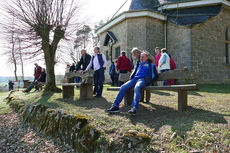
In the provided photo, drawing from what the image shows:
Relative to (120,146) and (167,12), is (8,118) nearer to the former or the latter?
(120,146)

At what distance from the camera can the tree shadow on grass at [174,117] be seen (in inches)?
121

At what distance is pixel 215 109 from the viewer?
13.3 feet

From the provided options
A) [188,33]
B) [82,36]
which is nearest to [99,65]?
[82,36]

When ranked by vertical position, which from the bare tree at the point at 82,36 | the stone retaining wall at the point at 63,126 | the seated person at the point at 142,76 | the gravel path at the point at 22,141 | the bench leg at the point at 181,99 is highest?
the bare tree at the point at 82,36

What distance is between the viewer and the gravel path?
142 inches

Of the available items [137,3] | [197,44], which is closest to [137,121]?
[197,44]

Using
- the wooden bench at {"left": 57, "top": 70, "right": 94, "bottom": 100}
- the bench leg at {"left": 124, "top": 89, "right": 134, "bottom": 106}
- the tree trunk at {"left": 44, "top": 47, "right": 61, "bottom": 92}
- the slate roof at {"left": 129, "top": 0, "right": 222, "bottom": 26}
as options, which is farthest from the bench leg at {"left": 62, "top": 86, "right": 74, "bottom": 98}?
the slate roof at {"left": 129, "top": 0, "right": 222, "bottom": 26}

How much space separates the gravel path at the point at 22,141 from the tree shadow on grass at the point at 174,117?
1531 millimetres

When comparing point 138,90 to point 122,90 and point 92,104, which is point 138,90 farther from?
point 92,104

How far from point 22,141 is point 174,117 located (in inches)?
137

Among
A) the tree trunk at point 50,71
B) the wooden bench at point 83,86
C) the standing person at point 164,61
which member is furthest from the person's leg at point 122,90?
the tree trunk at point 50,71

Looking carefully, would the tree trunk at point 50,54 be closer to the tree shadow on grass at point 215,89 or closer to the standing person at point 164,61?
the standing person at point 164,61

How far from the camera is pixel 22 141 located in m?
4.18

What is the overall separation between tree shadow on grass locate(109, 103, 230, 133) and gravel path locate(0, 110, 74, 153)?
1531 mm
